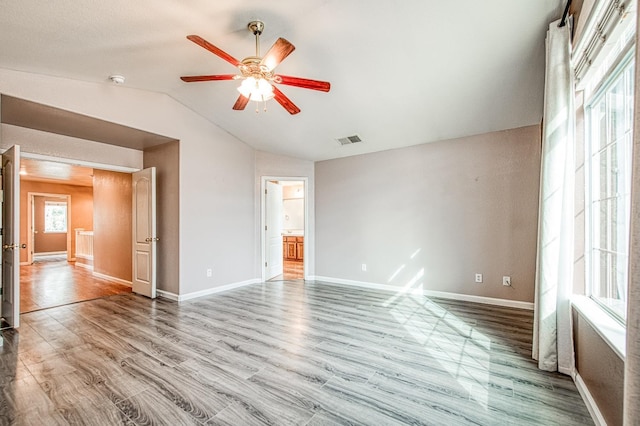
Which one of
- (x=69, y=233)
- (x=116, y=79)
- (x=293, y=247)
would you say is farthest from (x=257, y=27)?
(x=69, y=233)

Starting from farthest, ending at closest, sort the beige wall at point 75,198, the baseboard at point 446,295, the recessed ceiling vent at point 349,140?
the beige wall at point 75,198 → the recessed ceiling vent at point 349,140 → the baseboard at point 446,295

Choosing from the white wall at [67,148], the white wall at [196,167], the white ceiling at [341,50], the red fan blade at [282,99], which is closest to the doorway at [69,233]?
the white wall at [67,148]

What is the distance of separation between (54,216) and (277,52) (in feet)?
41.4

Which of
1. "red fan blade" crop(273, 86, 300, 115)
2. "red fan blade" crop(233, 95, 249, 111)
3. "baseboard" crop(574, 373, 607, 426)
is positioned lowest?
"baseboard" crop(574, 373, 607, 426)

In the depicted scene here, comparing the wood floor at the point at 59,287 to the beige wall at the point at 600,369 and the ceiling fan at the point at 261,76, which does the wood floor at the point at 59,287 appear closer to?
the ceiling fan at the point at 261,76

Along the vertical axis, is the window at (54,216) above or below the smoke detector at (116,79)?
below

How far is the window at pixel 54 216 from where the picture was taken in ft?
33.5

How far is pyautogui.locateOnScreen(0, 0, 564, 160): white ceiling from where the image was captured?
2363 millimetres

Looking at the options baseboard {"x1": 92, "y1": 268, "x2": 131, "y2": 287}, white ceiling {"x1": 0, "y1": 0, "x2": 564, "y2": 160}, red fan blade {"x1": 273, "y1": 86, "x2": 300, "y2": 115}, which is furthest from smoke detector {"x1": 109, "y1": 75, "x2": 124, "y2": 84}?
baseboard {"x1": 92, "y1": 268, "x2": 131, "y2": 287}

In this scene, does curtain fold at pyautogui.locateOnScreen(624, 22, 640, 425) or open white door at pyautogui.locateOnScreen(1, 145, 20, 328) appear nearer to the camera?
curtain fold at pyautogui.locateOnScreen(624, 22, 640, 425)

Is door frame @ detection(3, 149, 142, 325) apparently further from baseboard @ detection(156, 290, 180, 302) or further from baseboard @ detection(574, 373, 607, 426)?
baseboard @ detection(574, 373, 607, 426)

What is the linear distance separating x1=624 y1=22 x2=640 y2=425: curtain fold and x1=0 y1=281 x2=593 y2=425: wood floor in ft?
3.58

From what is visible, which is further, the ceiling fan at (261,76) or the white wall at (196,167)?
the white wall at (196,167)

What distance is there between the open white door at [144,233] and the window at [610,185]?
5.32 metres
